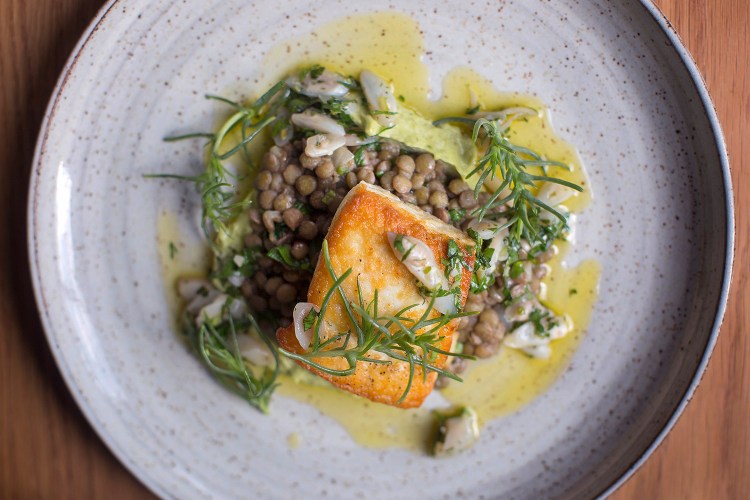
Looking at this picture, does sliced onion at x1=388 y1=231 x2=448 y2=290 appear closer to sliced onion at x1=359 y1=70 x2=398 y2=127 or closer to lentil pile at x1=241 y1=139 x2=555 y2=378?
lentil pile at x1=241 y1=139 x2=555 y2=378

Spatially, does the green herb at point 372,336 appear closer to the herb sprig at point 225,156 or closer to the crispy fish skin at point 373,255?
the crispy fish skin at point 373,255

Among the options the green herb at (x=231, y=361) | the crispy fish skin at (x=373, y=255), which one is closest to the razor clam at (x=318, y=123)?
the crispy fish skin at (x=373, y=255)

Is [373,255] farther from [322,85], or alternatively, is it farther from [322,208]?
[322,85]

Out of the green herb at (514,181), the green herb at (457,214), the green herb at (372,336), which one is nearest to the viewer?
the green herb at (372,336)

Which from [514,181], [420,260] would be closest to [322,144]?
[420,260]

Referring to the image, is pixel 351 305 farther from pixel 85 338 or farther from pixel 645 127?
pixel 645 127

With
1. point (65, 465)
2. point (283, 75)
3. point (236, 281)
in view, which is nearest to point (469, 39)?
point (283, 75)

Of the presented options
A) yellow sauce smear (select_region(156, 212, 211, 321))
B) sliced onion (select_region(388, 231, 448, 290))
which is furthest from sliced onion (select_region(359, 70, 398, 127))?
yellow sauce smear (select_region(156, 212, 211, 321))
